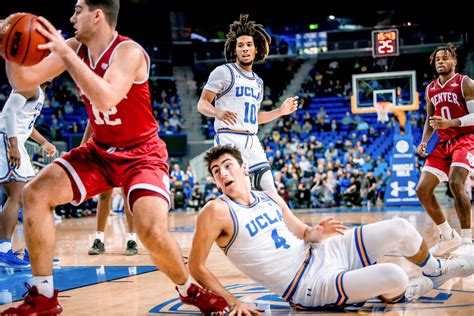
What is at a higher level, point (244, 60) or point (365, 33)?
point (365, 33)

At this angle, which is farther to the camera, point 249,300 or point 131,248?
point 131,248

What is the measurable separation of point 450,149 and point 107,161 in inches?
161

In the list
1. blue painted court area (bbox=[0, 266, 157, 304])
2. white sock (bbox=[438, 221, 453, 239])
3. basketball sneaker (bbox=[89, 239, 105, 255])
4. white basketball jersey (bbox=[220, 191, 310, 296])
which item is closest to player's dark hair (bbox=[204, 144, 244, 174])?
white basketball jersey (bbox=[220, 191, 310, 296])

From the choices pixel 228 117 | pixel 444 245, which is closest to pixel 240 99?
pixel 228 117

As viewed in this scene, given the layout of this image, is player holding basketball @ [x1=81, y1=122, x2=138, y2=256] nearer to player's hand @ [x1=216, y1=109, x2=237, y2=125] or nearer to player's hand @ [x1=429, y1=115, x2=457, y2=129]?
player's hand @ [x1=216, y1=109, x2=237, y2=125]

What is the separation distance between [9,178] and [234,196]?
11.2ft

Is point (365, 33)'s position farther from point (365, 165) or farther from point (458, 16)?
point (365, 165)

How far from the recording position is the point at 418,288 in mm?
4000

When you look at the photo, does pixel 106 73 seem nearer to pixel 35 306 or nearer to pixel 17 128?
pixel 35 306

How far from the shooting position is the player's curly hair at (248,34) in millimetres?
6223

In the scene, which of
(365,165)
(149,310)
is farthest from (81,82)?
(365,165)

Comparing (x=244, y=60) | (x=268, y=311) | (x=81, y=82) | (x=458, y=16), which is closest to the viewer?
(x=81, y=82)

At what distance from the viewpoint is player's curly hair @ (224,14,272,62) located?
622cm

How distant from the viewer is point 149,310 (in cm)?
398
